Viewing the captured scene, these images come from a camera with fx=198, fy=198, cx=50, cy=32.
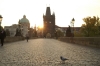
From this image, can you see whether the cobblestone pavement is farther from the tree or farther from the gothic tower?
the gothic tower

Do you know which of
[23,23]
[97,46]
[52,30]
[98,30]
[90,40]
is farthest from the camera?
[23,23]

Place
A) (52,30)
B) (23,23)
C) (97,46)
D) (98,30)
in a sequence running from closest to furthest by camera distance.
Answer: (97,46)
(98,30)
(52,30)
(23,23)

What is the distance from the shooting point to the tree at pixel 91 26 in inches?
2872

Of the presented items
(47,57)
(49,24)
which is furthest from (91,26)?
(49,24)

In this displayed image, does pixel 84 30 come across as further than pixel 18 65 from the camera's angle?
Yes

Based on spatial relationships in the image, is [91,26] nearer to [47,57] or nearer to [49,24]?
[47,57]

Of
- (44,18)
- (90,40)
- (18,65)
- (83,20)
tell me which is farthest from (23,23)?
(18,65)

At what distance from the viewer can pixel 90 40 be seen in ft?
64.1

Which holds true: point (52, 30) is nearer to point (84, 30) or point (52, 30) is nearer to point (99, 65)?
point (84, 30)

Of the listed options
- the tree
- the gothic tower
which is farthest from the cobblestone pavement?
the gothic tower

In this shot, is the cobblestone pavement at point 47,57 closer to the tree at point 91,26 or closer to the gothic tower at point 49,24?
the tree at point 91,26

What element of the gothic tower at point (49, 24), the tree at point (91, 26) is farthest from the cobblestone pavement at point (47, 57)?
the gothic tower at point (49, 24)

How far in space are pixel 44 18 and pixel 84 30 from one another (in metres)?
72.1

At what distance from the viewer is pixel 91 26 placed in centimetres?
7419
